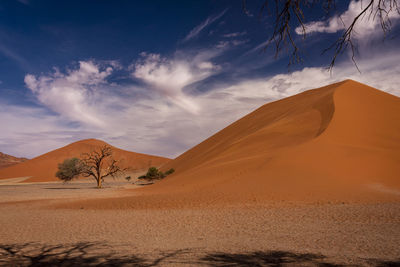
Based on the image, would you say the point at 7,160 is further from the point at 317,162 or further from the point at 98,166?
the point at 317,162

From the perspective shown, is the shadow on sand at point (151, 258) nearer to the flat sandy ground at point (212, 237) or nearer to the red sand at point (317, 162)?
the flat sandy ground at point (212, 237)

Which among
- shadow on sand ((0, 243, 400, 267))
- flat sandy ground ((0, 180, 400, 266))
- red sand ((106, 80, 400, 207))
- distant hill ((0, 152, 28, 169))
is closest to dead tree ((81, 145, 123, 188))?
red sand ((106, 80, 400, 207))

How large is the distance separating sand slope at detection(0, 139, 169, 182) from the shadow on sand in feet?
191

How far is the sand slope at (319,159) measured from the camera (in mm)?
15094

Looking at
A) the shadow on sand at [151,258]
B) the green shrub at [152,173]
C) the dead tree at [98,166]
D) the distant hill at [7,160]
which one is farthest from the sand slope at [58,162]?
the shadow on sand at [151,258]

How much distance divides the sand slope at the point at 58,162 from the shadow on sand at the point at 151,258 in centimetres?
5812

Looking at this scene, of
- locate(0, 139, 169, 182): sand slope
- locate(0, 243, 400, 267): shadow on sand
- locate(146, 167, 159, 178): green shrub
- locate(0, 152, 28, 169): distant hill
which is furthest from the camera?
locate(0, 152, 28, 169): distant hill

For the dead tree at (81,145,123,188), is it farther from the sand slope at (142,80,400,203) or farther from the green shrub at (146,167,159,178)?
the sand slope at (142,80,400,203)

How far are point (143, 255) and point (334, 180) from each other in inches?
551

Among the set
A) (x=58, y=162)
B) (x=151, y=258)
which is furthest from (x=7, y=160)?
(x=151, y=258)

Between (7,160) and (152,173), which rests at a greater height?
(7,160)

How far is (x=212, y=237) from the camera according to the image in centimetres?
720

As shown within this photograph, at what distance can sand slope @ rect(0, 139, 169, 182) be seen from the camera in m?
70.6

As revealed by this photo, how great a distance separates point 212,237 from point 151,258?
90.9 inches
